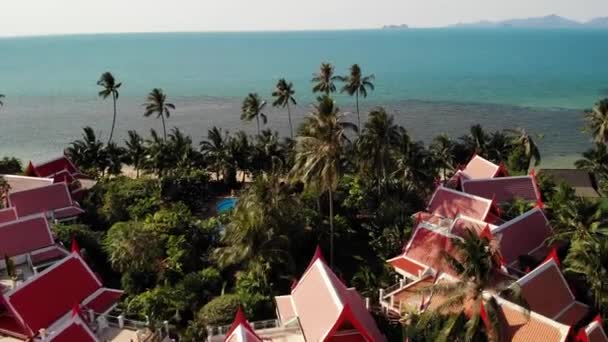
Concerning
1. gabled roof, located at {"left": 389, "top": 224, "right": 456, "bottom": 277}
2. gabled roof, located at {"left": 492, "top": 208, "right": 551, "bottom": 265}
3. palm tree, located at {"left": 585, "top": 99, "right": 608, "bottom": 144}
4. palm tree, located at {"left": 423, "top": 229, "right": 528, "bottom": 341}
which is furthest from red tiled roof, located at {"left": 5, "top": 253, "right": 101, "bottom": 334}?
palm tree, located at {"left": 585, "top": 99, "right": 608, "bottom": 144}

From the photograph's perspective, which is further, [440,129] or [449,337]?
[440,129]

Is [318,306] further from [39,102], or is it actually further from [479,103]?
[39,102]

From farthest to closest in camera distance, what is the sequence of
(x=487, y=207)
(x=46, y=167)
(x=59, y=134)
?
1. (x=59, y=134)
2. (x=46, y=167)
3. (x=487, y=207)

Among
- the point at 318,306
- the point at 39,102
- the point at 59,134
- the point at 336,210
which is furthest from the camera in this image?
the point at 39,102

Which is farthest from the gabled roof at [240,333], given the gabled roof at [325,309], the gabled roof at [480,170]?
the gabled roof at [480,170]

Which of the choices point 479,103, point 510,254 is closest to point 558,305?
point 510,254

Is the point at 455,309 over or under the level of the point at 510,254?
over
